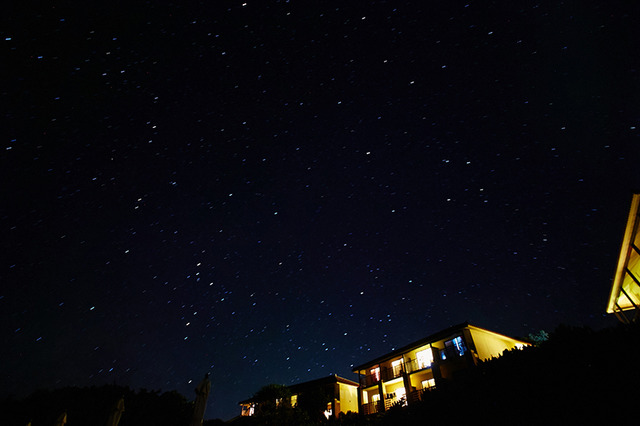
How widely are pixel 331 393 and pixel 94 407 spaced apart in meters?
22.1

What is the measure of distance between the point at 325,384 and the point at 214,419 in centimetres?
1292

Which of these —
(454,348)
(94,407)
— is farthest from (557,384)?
(94,407)

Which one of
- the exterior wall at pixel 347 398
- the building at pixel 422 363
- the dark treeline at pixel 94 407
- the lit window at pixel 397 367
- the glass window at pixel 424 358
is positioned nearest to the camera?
the building at pixel 422 363

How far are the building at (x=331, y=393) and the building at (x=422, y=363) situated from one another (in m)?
2.69

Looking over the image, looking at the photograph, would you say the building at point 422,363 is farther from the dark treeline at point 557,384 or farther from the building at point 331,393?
the dark treeline at point 557,384

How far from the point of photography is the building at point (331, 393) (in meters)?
27.6

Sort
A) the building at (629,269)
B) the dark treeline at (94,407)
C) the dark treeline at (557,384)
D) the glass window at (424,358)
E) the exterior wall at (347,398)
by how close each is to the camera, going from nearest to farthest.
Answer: the dark treeline at (557,384) → the building at (629,269) → the dark treeline at (94,407) → the glass window at (424,358) → the exterior wall at (347,398)

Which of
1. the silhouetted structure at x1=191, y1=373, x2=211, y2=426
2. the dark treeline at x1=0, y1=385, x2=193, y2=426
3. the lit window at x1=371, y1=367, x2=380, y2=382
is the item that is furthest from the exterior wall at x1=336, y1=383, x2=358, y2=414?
the silhouetted structure at x1=191, y1=373, x2=211, y2=426

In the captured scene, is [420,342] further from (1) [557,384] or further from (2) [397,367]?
(1) [557,384]

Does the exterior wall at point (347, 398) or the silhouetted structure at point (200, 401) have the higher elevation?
the exterior wall at point (347, 398)

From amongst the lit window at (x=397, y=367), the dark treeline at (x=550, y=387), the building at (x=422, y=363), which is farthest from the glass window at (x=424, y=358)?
the dark treeline at (x=550, y=387)

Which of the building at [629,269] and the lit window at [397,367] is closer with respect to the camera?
the building at [629,269]

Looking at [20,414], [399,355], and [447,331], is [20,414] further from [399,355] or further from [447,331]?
[447,331]

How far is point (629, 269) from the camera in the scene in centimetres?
1460
